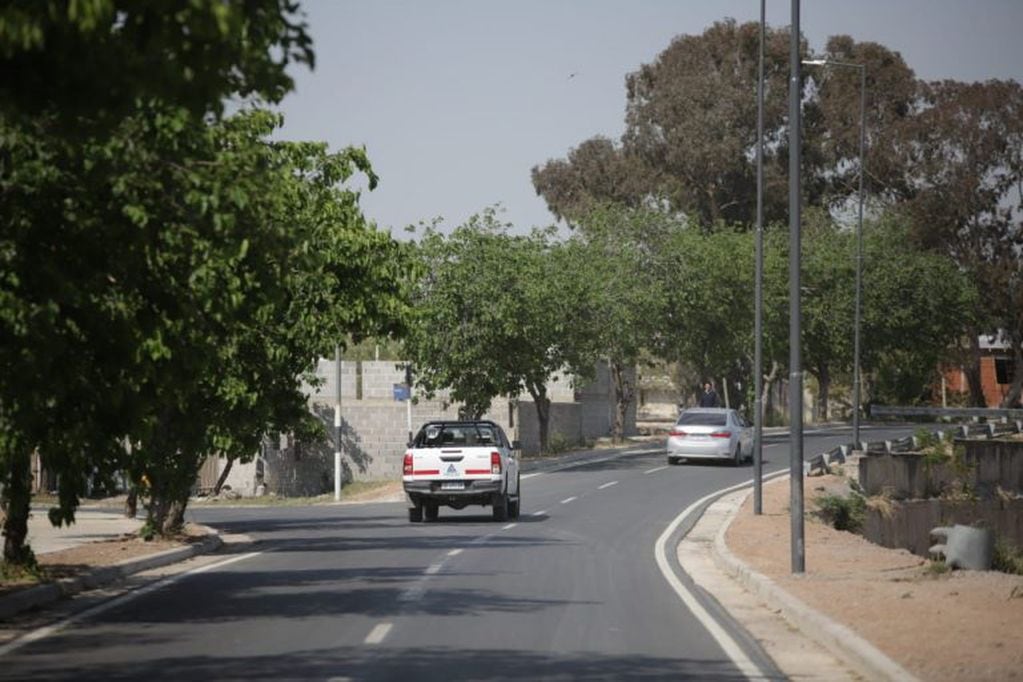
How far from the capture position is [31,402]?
15.6m

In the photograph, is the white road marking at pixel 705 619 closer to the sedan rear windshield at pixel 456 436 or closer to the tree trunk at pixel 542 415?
the sedan rear windshield at pixel 456 436

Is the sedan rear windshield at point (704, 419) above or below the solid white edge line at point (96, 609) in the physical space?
above

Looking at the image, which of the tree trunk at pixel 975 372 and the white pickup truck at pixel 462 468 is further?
the tree trunk at pixel 975 372

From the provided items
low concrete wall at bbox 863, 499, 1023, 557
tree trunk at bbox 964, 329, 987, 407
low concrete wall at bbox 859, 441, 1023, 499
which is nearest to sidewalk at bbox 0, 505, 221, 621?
low concrete wall at bbox 863, 499, 1023, 557

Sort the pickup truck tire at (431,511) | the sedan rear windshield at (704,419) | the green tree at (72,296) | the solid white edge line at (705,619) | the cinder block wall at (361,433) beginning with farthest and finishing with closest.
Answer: the cinder block wall at (361,433) < the sedan rear windshield at (704,419) < the pickup truck tire at (431,511) < the green tree at (72,296) < the solid white edge line at (705,619)

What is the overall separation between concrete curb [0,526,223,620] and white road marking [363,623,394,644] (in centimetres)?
385

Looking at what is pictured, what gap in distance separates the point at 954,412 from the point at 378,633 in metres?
66.7

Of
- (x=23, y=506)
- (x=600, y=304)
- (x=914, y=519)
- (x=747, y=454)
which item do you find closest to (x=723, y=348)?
(x=600, y=304)

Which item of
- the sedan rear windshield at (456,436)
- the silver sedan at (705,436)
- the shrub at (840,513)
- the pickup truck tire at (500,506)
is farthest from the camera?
the silver sedan at (705,436)

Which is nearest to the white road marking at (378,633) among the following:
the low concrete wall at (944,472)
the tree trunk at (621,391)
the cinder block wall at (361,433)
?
the low concrete wall at (944,472)

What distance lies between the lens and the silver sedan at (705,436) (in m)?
54.5

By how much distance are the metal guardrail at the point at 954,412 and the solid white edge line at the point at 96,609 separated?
50.8 metres

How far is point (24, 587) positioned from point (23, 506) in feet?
3.05

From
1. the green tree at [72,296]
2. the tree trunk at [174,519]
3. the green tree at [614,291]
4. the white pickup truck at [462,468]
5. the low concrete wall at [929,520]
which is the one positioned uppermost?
Result: the green tree at [614,291]
